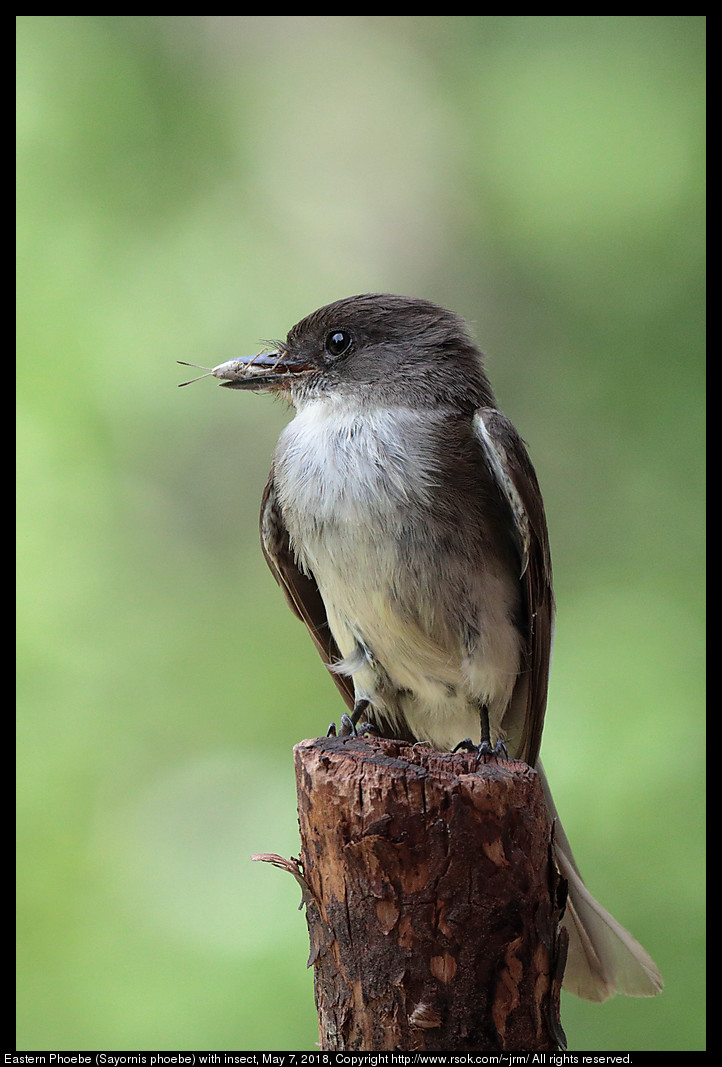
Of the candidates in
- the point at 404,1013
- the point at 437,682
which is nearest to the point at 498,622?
the point at 437,682

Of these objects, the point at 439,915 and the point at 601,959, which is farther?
the point at 601,959

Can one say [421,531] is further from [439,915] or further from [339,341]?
[439,915]

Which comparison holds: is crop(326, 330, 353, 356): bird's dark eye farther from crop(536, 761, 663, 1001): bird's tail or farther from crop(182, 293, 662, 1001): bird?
crop(536, 761, 663, 1001): bird's tail

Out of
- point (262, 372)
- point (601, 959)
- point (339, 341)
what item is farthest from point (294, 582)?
point (601, 959)

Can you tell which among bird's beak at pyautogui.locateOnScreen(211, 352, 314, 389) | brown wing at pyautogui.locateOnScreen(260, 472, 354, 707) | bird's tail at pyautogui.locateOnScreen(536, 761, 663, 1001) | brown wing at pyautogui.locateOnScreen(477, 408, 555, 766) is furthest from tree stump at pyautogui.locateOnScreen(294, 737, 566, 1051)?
bird's beak at pyautogui.locateOnScreen(211, 352, 314, 389)

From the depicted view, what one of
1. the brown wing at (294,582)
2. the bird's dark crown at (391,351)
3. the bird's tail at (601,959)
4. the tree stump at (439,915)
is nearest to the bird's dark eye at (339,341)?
the bird's dark crown at (391,351)

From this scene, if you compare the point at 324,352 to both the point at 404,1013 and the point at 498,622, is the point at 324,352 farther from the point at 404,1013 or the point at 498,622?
the point at 404,1013

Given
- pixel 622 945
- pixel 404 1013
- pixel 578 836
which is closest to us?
pixel 404 1013
